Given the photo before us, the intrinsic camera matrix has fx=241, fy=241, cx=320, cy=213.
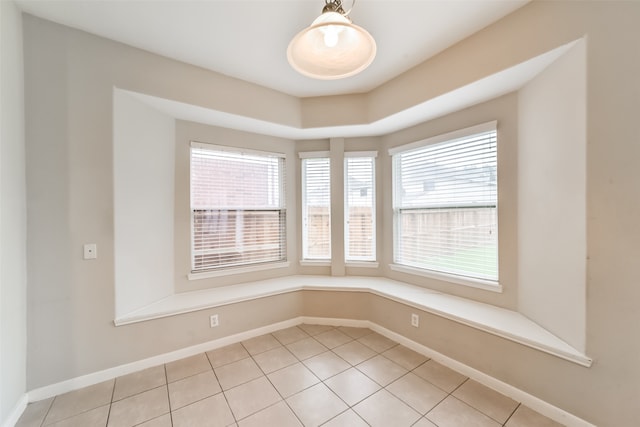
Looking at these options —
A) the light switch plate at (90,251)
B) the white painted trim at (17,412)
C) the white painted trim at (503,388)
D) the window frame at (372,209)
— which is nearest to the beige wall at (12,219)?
the white painted trim at (17,412)

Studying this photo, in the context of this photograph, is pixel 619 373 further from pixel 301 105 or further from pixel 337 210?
pixel 301 105

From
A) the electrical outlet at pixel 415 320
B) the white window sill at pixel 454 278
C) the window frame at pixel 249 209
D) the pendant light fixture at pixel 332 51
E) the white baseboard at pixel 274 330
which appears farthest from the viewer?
the window frame at pixel 249 209

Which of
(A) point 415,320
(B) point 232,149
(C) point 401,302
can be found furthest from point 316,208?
(A) point 415,320

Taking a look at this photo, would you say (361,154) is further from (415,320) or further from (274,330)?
(274,330)

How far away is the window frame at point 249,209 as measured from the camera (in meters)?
2.80

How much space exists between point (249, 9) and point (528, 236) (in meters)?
2.80

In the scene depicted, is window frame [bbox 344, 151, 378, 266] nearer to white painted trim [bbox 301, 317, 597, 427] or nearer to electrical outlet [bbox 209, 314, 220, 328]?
white painted trim [bbox 301, 317, 597, 427]

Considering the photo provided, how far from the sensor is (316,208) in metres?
3.47

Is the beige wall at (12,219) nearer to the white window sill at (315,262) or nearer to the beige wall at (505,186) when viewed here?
the white window sill at (315,262)

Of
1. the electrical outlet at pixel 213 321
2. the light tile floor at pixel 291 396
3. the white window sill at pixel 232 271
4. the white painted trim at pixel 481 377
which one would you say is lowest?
the light tile floor at pixel 291 396

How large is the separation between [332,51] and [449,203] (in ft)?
6.72

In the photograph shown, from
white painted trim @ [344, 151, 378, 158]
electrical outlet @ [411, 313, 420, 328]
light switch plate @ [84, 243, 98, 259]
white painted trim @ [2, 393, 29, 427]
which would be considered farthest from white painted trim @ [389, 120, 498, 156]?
white painted trim @ [2, 393, 29, 427]

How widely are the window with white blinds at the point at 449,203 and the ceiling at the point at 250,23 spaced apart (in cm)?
96

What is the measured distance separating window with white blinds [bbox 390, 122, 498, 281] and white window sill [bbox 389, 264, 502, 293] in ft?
0.19
